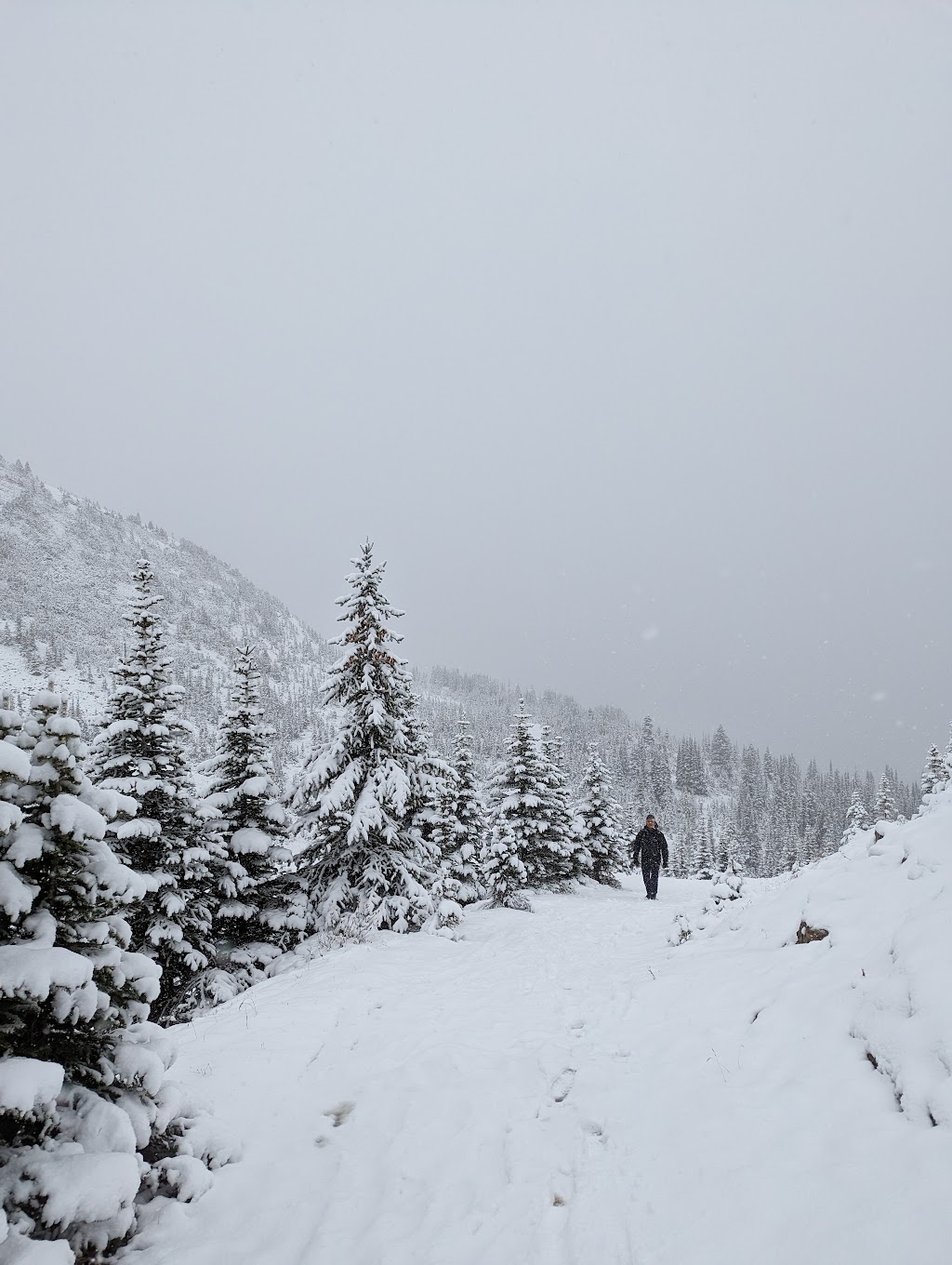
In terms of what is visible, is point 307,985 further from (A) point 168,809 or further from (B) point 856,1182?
(B) point 856,1182

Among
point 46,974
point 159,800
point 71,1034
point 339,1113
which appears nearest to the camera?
point 46,974

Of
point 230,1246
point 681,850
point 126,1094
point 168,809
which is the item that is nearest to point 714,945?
point 230,1246

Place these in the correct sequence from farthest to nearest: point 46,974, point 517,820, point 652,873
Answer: point 517,820
point 652,873
point 46,974

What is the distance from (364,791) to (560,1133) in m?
9.18

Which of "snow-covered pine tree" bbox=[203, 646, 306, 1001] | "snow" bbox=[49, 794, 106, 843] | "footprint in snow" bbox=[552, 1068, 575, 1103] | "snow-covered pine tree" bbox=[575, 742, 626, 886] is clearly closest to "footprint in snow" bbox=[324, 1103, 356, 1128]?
"footprint in snow" bbox=[552, 1068, 575, 1103]

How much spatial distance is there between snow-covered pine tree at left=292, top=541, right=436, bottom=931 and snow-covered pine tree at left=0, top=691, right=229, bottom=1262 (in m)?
8.55

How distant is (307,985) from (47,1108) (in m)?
6.25

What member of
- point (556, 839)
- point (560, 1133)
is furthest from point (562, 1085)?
point (556, 839)

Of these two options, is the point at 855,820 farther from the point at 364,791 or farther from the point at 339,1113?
the point at 339,1113

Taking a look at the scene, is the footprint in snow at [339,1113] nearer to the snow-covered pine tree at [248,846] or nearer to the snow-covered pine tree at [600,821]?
the snow-covered pine tree at [248,846]

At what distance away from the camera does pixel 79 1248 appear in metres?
3.35

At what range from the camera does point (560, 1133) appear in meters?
4.79

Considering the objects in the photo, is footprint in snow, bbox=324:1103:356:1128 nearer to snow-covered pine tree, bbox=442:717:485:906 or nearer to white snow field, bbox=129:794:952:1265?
white snow field, bbox=129:794:952:1265

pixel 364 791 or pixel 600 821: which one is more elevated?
pixel 364 791
